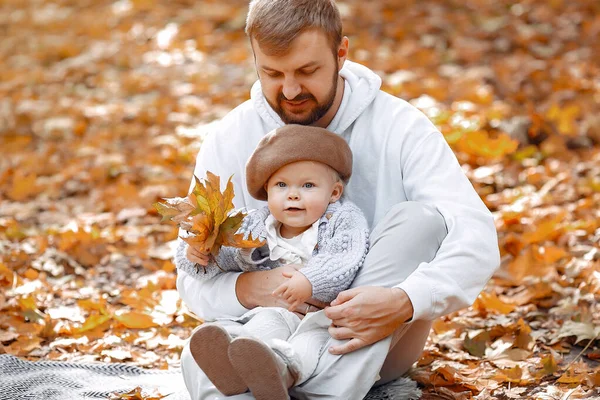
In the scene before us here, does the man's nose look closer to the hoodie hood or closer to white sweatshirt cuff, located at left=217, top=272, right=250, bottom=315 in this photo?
the hoodie hood

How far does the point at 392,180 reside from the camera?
274 centimetres

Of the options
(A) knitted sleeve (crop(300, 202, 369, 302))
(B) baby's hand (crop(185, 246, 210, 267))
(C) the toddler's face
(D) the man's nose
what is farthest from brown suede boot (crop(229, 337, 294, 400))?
(D) the man's nose

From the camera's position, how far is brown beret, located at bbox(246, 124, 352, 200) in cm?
250

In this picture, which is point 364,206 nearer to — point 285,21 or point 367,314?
point 367,314

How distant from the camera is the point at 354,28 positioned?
7516mm

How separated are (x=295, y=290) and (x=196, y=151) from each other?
322cm

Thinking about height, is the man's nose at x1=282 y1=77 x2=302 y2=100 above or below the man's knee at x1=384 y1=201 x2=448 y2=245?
above

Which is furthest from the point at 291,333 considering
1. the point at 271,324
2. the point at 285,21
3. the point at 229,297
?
the point at 285,21

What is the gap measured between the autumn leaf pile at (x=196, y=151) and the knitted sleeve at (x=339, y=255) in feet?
1.79

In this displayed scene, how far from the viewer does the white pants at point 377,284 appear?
2.33 metres

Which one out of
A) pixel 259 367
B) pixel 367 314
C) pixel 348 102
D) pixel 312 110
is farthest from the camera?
pixel 348 102

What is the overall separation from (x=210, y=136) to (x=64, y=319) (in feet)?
3.53

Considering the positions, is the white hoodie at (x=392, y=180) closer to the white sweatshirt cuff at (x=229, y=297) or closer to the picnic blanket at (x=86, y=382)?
the white sweatshirt cuff at (x=229, y=297)

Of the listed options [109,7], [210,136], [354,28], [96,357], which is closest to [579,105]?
[354,28]
